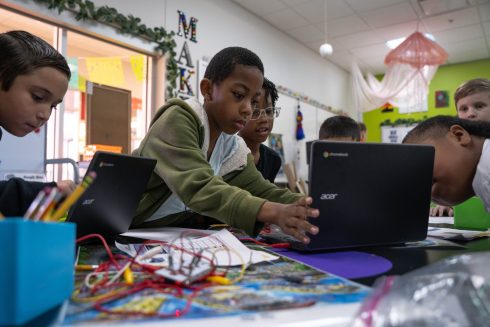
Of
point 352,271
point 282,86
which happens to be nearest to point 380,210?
point 352,271

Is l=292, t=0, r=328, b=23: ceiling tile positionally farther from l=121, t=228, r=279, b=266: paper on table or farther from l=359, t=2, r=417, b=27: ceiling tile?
l=121, t=228, r=279, b=266: paper on table

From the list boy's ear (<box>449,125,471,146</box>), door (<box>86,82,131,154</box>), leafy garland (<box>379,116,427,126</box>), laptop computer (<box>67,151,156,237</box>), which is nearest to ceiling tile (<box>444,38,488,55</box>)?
leafy garland (<box>379,116,427,126</box>)

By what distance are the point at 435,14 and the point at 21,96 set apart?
399 cm

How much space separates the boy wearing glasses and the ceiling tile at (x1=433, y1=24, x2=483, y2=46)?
3.45 m

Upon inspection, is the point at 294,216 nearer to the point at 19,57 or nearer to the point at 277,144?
the point at 19,57

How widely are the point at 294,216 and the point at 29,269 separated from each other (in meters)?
0.46

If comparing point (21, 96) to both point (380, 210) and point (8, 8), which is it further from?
point (8, 8)

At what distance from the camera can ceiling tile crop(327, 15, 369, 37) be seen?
3938 mm

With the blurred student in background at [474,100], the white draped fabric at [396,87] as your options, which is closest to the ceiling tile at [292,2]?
the white draped fabric at [396,87]

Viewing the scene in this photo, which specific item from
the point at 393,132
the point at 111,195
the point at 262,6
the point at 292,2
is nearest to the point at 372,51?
the point at 393,132

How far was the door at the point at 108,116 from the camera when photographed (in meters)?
2.70

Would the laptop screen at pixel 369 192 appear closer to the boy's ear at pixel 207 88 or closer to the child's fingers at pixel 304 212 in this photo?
the child's fingers at pixel 304 212

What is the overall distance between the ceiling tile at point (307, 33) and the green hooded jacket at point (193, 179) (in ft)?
11.3

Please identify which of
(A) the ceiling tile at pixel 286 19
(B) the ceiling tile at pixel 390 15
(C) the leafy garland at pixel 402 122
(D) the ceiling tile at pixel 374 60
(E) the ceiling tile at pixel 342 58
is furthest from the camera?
(C) the leafy garland at pixel 402 122
